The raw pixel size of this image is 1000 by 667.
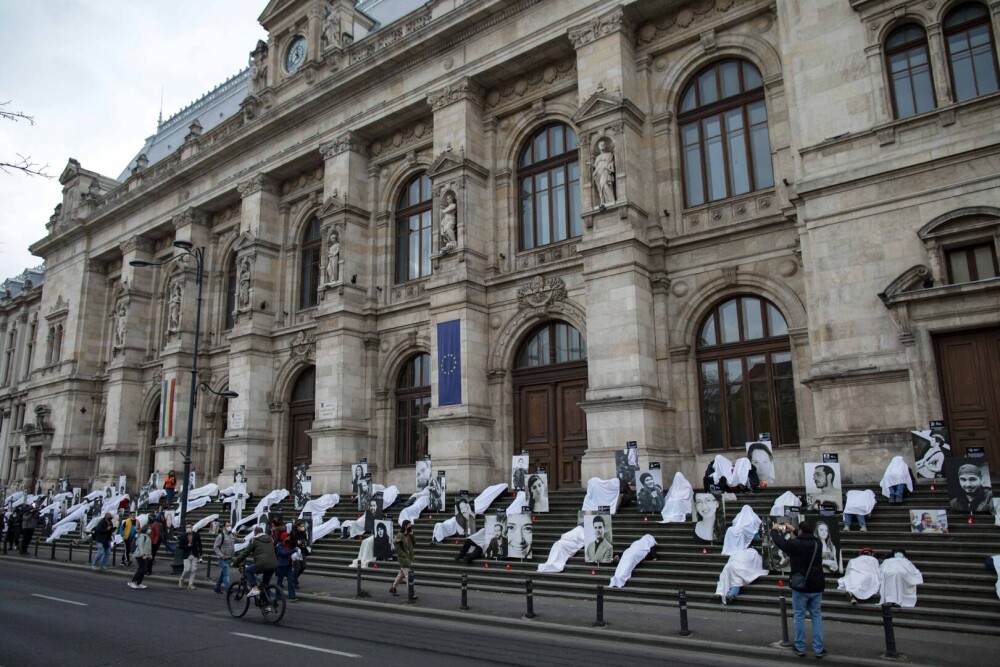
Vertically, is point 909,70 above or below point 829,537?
above

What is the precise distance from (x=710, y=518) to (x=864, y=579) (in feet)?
12.6

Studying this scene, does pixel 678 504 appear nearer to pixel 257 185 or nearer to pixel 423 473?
pixel 423 473

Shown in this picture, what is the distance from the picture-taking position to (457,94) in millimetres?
27188

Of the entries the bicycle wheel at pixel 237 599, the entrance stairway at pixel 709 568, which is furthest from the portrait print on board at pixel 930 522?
the bicycle wheel at pixel 237 599

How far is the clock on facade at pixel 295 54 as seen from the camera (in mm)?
34906

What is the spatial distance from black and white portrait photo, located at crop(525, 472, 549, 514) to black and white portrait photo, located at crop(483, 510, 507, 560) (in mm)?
2174

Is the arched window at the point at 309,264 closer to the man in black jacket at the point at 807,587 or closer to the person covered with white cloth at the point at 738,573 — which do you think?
the person covered with white cloth at the point at 738,573

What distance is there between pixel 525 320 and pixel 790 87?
1064cm

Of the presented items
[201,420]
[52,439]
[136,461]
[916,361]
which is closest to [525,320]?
[916,361]

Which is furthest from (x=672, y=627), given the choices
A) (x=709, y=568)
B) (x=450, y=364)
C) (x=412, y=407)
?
(x=412, y=407)

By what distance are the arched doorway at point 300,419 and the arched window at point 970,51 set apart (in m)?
25.1

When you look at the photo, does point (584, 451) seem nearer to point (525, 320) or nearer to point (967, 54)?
point (525, 320)

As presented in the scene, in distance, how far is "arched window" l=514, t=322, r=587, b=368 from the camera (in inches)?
953

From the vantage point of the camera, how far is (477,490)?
2397 centimetres
